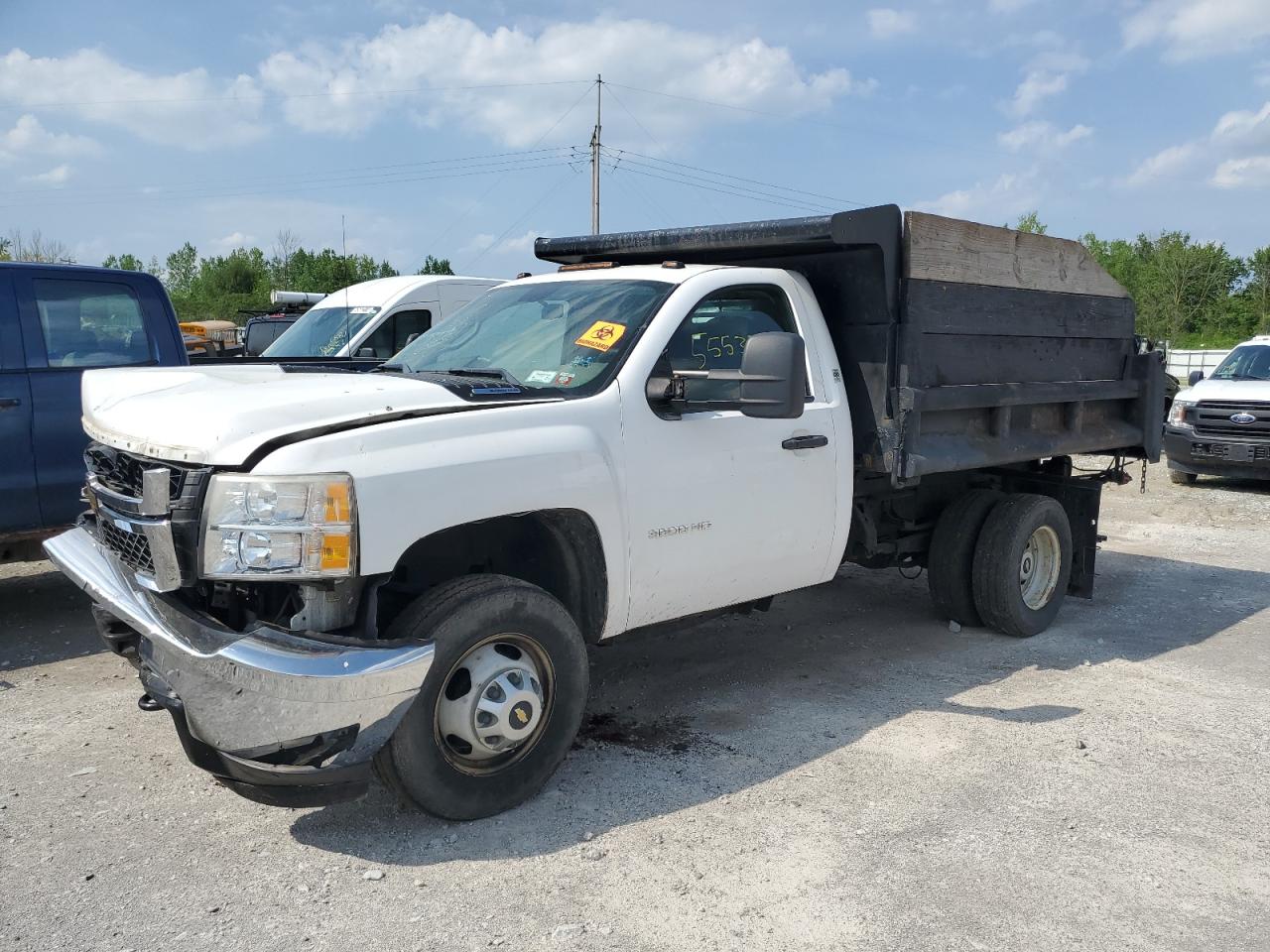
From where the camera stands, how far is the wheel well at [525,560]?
4.07 meters

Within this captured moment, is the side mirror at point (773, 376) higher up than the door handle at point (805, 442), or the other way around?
the side mirror at point (773, 376)

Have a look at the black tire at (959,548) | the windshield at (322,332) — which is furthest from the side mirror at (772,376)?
the windshield at (322,332)

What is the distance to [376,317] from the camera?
1100cm

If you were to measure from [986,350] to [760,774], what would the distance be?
275 cm

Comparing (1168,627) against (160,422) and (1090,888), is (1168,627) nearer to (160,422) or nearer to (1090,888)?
(1090,888)

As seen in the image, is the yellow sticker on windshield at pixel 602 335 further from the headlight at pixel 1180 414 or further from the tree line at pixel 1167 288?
the tree line at pixel 1167 288

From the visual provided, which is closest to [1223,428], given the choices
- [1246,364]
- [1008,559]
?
[1246,364]

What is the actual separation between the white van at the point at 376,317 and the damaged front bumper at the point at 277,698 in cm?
757

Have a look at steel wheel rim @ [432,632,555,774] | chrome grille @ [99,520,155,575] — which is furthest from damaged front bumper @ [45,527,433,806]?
steel wheel rim @ [432,632,555,774]

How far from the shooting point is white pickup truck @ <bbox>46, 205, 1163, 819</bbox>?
334 cm

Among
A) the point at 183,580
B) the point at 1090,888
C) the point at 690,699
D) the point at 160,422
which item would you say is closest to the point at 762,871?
the point at 1090,888

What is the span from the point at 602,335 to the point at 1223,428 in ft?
36.7

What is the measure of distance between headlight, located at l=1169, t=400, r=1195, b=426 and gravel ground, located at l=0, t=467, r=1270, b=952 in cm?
814

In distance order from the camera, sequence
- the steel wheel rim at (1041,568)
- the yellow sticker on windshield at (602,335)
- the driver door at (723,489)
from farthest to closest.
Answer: the steel wheel rim at (1041,568) < the yellow sticker on windshield at (602,335) < the driver door at (723,489)
